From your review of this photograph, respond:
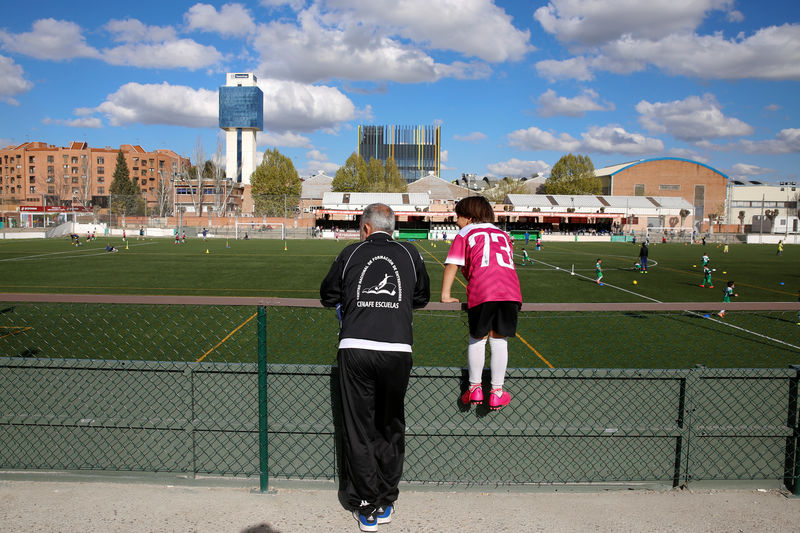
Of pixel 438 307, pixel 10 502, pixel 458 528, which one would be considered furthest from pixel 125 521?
pixel 438 307

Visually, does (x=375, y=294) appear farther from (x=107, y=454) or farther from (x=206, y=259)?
(x=206, y=259)

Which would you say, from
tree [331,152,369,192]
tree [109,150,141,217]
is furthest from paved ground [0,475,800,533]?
tree [109,150,141,217]

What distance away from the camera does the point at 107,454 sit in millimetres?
4695

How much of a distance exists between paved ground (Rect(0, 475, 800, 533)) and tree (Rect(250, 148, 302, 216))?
288 feet

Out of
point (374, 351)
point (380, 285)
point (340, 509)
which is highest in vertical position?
point (380, 285)

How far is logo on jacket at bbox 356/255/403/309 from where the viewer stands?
335 centimetres

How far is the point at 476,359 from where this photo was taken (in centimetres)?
371

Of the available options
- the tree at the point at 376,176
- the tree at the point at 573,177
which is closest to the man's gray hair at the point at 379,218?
the tree at the point at 376,176

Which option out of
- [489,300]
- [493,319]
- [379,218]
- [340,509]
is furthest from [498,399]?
[379,218]

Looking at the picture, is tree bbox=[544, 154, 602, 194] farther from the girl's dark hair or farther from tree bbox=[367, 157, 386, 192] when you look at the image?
the girl's dark hair

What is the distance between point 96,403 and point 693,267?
118ft

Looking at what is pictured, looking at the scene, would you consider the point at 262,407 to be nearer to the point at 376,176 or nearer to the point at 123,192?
the point at 376,176

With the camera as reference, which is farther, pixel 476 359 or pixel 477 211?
pixel 477 211

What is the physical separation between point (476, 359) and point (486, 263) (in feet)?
2.21
